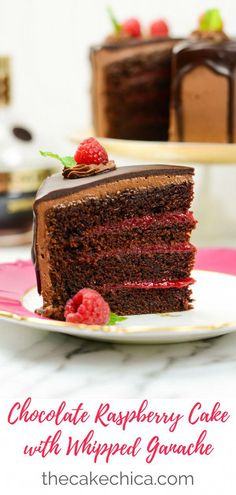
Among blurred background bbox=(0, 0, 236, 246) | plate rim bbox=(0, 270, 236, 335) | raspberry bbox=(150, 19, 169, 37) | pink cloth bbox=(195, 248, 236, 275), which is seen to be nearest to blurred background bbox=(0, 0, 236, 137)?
blurred background bbox=(0, 0, 236, 246)

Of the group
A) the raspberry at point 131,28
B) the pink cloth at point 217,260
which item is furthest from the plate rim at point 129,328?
the raspberry at point 131,28

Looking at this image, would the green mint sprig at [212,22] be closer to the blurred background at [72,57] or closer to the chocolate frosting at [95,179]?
the blurred background at [72,57]

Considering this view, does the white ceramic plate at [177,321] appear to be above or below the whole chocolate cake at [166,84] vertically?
below

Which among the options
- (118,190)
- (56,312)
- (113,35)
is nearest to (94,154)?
(118,190)

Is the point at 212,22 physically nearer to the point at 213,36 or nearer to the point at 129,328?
the point at 213,36

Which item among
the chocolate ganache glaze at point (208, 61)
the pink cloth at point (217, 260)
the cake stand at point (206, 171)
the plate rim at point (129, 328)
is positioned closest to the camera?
the plate rim at point (129, 328)

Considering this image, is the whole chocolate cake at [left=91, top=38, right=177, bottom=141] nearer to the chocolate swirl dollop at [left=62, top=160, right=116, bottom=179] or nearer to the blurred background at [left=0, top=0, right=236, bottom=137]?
the blurred background at [left=0, top=0, right=236, bottom=137]

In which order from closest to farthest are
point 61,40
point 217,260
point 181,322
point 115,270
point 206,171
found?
point 181,322
point 115,270
point 217,260
point 206,171
point 61,40

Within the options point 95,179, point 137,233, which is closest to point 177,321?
point 137,233
